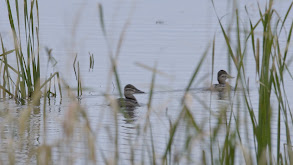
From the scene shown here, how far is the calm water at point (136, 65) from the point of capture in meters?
5.98

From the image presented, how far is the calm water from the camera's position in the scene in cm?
598

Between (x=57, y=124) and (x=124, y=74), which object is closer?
(x=57, y=124)

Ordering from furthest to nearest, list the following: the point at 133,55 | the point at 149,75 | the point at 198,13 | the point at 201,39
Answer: the point at 198,13, the point at 201,39, the point at 133,55, the point at 149,75

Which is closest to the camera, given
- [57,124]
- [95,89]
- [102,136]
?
[102,136]

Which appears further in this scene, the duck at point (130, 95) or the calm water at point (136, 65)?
the duck at point (130, 95)

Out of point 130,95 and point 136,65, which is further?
point 136,65

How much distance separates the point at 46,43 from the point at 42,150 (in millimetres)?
10516

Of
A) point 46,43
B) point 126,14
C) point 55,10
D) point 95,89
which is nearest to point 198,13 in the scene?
point 126,14

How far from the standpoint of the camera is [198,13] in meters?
19.7

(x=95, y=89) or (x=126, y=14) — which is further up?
(x=126, y=14)

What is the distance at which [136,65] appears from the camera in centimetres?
1188

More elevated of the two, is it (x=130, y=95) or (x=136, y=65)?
(x=136, y=65)

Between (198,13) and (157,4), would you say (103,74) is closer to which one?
(198,13)

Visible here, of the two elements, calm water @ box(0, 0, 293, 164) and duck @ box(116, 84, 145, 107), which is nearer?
calm water @ box(0, 0, 293, 164)
